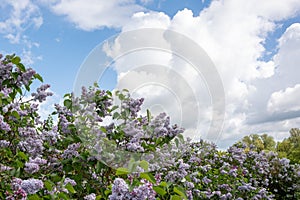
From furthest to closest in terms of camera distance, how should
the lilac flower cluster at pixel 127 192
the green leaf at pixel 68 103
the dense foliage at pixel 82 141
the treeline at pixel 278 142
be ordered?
the treeline at pixel 278 142
the green leaf at pixel 68 103
the dense foliage at pixel 82 141
the lilac flower cluster at pixel 127 192

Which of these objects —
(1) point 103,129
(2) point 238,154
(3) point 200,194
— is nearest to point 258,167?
(2) point 238,154

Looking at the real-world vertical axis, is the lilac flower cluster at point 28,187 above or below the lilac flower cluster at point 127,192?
above

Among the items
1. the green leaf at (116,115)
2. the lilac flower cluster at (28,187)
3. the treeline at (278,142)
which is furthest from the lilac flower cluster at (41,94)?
the treeline at (278,142)

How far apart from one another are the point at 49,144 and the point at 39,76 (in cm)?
67

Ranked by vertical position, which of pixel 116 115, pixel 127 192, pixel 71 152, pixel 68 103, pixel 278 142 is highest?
pixel 278 142

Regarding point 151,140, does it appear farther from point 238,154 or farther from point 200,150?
point 238,154

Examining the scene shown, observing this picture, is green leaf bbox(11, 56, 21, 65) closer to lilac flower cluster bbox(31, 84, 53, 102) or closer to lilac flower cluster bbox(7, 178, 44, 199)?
lilac flower cluster bbox(31, 84, 53, 102)

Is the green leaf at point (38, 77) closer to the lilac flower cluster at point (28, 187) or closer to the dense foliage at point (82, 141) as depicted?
the dense foliage at point (82, 141)

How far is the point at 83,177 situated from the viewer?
3225 millimetres

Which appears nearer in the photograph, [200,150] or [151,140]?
[151,140]

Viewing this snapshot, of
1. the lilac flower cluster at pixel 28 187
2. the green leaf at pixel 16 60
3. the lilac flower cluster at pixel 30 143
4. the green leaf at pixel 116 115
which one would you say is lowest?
the lilac flower cluster at pixel 28 187

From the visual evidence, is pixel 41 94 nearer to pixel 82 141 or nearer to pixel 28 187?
pixel 82 141

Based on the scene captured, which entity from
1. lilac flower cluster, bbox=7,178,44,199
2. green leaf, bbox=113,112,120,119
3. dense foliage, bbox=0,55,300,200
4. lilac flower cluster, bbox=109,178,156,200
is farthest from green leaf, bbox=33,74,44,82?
lilac flower cluster, bbox=109,178,156,200

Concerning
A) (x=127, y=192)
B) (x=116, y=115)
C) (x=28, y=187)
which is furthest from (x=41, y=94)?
(x=127, y=192)
